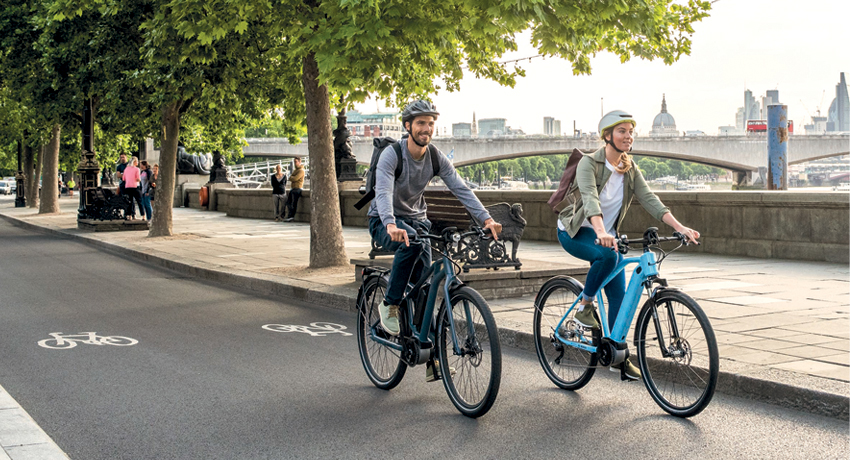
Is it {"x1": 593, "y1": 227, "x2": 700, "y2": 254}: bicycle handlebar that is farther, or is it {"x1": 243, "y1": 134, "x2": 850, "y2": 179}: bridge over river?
{"x1": 243, "y1": 134, "x2": 850, "y2": 179}: bridge over river

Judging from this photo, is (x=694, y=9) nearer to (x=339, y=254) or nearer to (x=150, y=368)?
(x=339, y=254)

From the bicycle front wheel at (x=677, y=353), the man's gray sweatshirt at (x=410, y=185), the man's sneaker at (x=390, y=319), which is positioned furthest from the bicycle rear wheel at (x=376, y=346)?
the bicycle front wheel at (x=677, y=353)

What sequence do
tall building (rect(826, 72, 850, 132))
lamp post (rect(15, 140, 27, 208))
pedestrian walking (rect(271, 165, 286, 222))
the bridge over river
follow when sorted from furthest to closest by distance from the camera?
1. tall building (rect(826, 72, 850, 132))
2. the bridge over river
3. lamp post (rect(15, 140, 27, 208))
4. pedestrian walking (rect(271, 165, 286, 222))

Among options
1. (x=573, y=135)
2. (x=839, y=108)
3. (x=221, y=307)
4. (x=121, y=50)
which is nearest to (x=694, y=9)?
(x=221, y=307)

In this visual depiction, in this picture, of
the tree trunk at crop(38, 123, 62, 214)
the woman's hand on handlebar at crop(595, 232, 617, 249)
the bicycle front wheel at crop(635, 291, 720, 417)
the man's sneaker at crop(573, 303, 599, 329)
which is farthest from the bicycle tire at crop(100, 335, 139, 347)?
the tree trunk at crop(38, 123, 62, 214)

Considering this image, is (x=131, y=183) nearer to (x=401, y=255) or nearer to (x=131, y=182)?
(x=131, y=182)

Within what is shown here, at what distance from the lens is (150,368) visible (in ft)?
21.8

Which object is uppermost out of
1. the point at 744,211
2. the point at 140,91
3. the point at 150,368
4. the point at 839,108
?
the point at 839,108

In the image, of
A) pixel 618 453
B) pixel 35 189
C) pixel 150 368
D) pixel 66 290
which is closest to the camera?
pixel 618 453

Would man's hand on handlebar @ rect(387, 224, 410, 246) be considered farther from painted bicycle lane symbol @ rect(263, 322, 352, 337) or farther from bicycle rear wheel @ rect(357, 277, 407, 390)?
painted bicycle lane symbol @ rect(263, 322, 352, 337)

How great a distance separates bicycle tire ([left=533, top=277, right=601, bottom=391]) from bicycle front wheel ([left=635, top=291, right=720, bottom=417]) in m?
0.39

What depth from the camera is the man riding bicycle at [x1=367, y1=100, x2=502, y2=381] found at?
5469 millimetres

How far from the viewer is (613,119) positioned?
5.62 metres

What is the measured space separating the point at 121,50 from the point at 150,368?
14832mm
